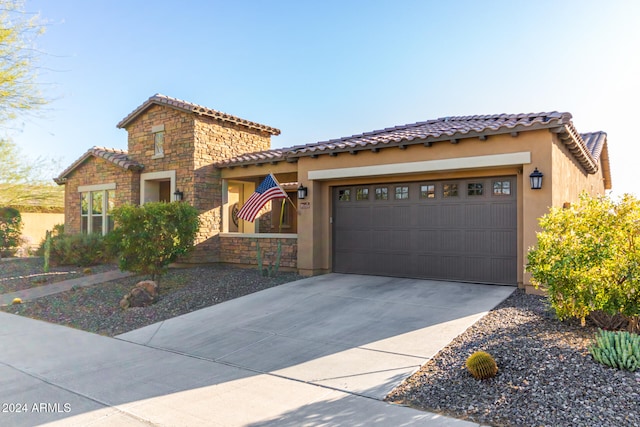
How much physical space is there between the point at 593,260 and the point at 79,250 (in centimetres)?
1501

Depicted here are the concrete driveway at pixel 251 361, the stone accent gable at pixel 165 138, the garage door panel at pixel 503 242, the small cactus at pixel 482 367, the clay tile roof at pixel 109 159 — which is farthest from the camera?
the clay tile roof at pixel 109 159

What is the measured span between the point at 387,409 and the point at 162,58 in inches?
538

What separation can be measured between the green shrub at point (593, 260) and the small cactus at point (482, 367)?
5.89ft

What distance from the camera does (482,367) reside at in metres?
4.34

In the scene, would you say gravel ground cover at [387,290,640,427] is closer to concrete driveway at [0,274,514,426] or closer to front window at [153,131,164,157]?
concrete driveway at [0,274,514,426]

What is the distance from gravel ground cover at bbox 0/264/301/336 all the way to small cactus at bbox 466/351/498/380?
5955 millimetres

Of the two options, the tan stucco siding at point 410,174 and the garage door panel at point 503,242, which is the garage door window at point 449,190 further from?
the garage door panel at point 503,242

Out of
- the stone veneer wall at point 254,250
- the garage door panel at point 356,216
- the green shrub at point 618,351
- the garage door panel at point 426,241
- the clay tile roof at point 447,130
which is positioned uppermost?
the clay tile roof at point 447,130

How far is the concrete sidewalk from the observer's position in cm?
1059

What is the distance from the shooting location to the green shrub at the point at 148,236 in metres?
10.1

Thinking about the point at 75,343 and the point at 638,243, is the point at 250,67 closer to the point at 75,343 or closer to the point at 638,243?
the point at 75,343

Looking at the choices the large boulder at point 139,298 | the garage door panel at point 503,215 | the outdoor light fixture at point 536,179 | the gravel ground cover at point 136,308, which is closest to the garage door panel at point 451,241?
the garage door panel at point 503,215

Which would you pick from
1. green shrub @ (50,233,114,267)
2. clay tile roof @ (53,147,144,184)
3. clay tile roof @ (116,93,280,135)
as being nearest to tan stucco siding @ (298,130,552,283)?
clay tile roof @ (116,93,280,135)

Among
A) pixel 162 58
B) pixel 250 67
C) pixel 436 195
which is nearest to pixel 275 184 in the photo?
pixel 436 195
